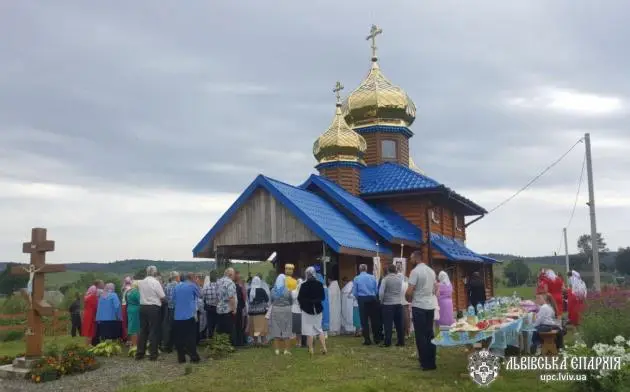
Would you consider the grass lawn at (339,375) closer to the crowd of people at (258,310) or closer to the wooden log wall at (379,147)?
the crowd of people at (258,310)

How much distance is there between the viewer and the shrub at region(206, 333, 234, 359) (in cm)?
1112

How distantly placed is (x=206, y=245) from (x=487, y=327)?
967 cm

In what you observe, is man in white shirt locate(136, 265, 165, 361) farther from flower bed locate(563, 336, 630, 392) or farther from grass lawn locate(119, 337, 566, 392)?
flower bed locate(563, 336, 630, 392)

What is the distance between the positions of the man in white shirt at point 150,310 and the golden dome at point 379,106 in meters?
15.8

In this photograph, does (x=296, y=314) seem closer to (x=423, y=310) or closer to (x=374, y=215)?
(x=423, y=310)

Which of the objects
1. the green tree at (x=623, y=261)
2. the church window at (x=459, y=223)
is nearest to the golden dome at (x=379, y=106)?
the church window at (x=459, y=223)

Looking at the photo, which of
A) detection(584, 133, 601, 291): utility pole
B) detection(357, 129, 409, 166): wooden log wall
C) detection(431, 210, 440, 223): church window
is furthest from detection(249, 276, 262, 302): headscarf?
detection(357, 129, 409, 166): wooden log wall

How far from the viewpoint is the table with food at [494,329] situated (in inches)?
330

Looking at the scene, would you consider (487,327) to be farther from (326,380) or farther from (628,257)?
(628,257)

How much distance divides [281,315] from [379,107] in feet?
50.4

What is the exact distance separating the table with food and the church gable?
599 centimetres

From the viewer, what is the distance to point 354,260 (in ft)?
60.2

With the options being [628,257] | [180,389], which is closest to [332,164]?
[180,389]

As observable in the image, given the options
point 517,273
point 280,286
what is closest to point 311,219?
point 280,286
